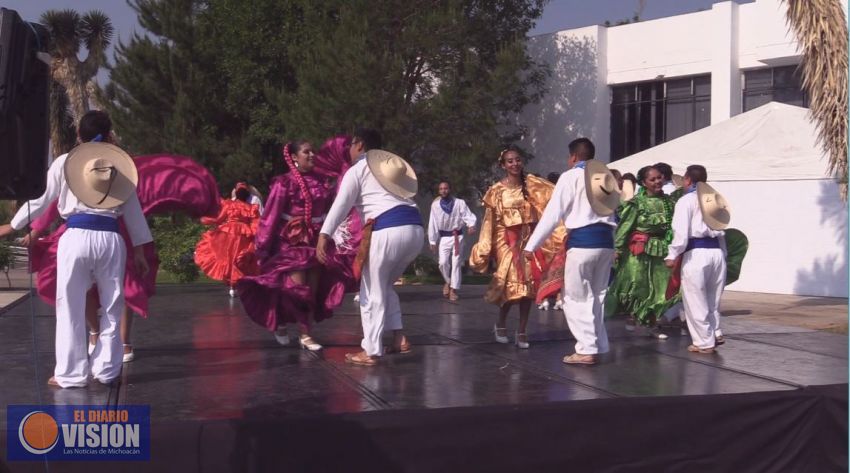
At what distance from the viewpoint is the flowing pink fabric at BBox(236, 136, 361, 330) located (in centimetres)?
761

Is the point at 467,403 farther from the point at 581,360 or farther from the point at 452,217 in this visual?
the point at 452,217

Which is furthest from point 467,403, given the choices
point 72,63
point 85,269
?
point 72,63

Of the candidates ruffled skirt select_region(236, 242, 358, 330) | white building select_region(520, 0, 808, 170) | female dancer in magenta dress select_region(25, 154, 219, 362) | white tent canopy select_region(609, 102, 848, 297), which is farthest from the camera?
white building select_region(520, 0, 808, 170)

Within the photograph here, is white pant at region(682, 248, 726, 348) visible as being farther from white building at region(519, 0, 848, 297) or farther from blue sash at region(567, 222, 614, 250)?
white building at region(519, 0, 848, 297)

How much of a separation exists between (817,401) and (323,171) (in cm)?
418

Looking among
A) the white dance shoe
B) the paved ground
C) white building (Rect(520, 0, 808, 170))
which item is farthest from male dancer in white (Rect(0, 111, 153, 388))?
white building (Rect(520, 0, 808, 170))

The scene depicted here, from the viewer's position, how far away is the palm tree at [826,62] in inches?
385

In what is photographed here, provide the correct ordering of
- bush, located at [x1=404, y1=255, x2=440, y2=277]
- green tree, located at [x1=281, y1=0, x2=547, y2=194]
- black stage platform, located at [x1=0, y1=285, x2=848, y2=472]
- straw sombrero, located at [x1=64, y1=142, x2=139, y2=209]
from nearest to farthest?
black stage platform, located at [x1=0, y1=285, x2=848, y2=472]
straw sombrero, located at [x1=64, y1=142, x2=139, y2=209]
green tree, located at [x1=281, y1=0, x2=547, y2=194]
bush, located at [x1=404, y1=255, x2=440, y2=277]

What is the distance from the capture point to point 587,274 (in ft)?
23.8

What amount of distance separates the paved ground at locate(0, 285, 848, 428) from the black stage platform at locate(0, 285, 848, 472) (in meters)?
0.02

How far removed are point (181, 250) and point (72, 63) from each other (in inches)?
808

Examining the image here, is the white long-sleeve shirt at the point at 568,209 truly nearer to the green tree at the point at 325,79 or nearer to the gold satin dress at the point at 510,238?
the gold satin dress at the point at 510,238

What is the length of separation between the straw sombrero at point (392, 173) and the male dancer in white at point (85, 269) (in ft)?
5.89

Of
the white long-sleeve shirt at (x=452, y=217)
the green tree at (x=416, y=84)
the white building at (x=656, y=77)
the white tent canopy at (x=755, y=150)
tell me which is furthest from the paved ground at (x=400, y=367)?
the green tree at (x=416, y=84)
